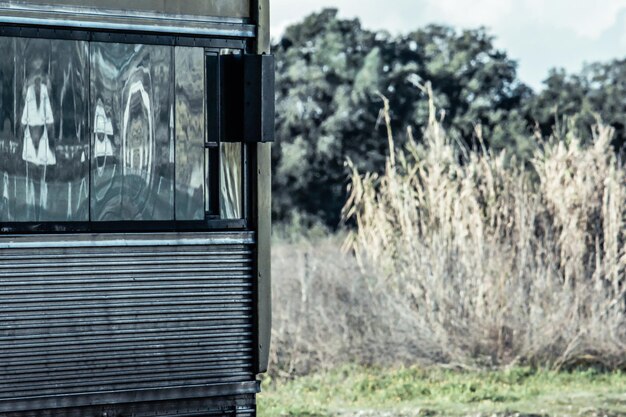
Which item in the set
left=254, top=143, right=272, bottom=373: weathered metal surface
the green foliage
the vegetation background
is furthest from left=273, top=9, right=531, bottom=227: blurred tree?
left=254, top=143, right=272, bottom=373: weathered metal surface

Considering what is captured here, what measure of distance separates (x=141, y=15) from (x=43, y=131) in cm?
87

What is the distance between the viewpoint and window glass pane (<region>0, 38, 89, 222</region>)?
6.75 meters

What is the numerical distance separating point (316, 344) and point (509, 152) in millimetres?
17197

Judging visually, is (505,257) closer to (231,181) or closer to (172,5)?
(231,181)

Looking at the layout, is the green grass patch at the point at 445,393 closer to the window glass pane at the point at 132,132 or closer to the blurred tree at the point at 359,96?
the window glass pane at the point at 132,132

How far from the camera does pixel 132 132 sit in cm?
704

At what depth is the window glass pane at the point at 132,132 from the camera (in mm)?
6980

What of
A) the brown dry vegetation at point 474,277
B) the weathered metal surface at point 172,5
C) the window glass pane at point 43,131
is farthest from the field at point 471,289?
the window glass pane at point 43,131

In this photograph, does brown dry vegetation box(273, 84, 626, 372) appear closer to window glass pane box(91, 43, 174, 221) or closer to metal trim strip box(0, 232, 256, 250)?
metal trim strip box(0, 232, 256, 250)

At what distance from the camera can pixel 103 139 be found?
6969mm

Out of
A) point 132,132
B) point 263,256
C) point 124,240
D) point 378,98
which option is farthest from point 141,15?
point 378,98

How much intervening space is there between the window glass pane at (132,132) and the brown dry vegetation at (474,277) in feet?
21.1

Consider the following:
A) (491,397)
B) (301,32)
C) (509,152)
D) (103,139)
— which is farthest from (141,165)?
(301,32)

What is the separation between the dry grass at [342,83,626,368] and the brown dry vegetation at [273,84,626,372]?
14 millimetres
